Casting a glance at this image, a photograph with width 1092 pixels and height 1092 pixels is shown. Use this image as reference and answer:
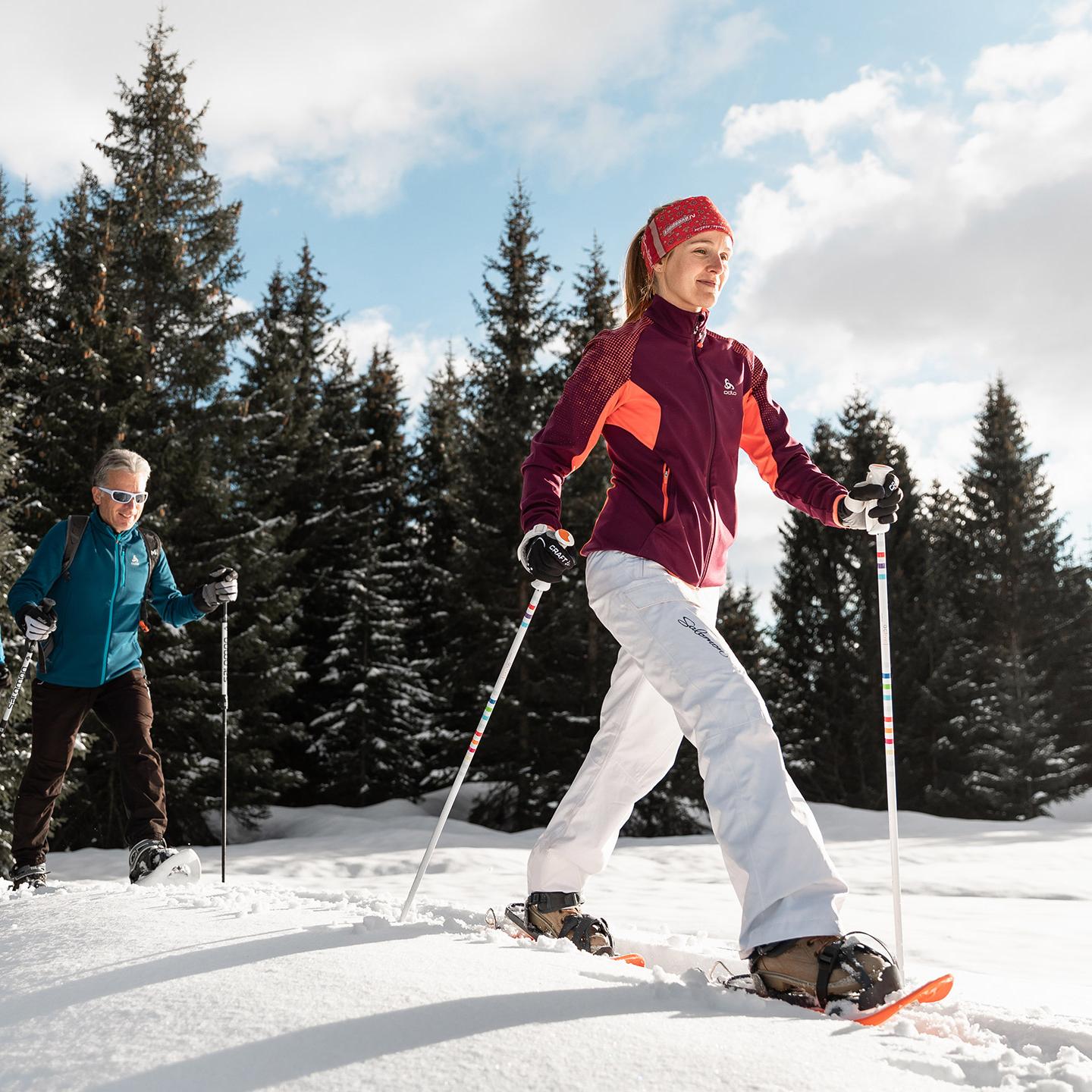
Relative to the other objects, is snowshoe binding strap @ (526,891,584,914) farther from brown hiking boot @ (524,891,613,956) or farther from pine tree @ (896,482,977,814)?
pine tree @ (896,482,977,814)

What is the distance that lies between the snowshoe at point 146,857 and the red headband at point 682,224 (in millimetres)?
3288

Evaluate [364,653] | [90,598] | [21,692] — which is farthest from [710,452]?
[364,653]

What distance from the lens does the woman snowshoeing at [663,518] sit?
2.58 metres

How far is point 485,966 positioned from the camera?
91.3 inches

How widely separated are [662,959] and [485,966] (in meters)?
1.11

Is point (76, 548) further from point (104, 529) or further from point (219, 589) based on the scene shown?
point (219, 589)

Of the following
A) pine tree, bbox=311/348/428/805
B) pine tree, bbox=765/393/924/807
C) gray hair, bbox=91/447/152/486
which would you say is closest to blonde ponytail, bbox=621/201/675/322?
gray hair, bbox=91/447/152/486

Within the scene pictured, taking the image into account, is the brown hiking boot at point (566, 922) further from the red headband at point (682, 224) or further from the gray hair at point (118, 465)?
the gray hair at point (118, 465)

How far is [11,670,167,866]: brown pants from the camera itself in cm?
439

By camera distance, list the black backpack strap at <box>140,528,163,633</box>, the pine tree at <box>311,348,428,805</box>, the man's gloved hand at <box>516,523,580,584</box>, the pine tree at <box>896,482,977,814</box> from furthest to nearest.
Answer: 1. the pine tree at <box>896,482,977,814</box>
2. the pine tree at <box>311,348,428,805</box>
3. the black backpack strap at <box>140,528,163,633</box>
4. the man's gloved hand at <box>516,523,580,584</box>

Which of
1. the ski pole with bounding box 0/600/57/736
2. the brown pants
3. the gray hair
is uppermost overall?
the gray hair

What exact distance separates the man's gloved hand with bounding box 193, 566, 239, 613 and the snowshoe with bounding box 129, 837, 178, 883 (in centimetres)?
110

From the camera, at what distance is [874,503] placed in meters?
3.01

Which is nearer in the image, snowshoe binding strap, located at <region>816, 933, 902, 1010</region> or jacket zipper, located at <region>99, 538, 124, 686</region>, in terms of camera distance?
snowshoe binding strap, located at <region>816, 933, 902, 1010</region>
